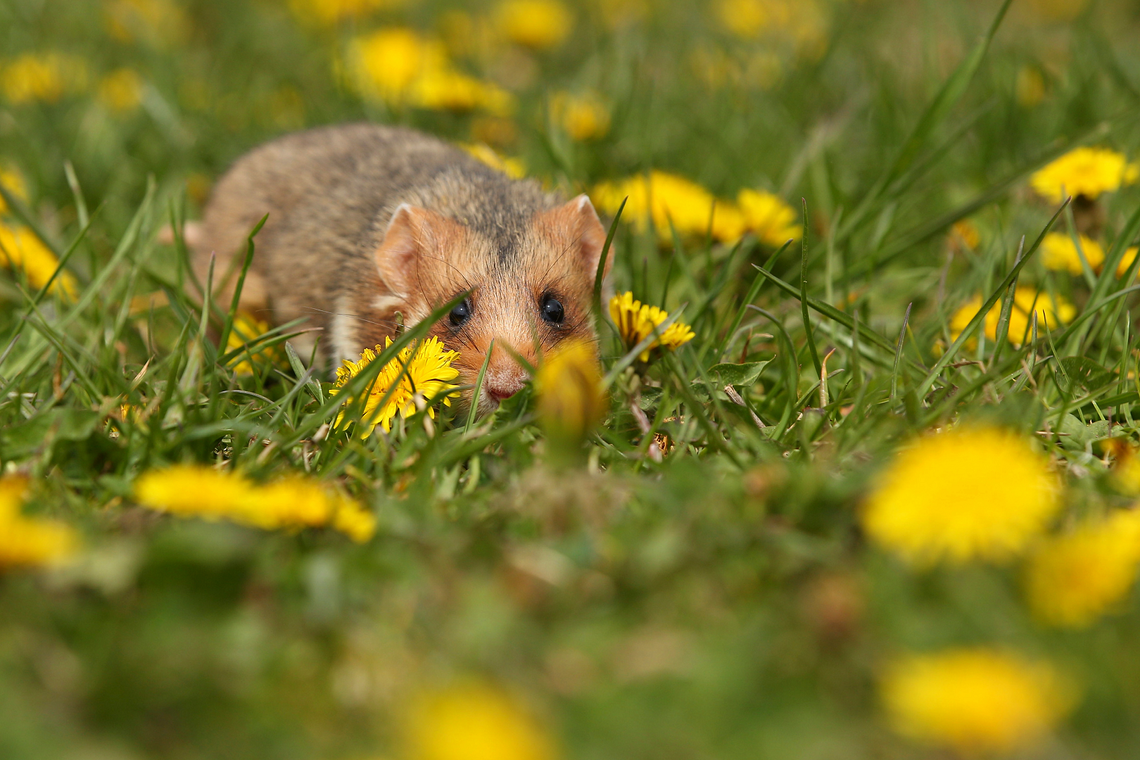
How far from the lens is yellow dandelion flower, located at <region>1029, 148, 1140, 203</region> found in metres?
4.02

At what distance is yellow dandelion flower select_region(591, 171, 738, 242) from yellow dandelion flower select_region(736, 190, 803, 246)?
15 centimetres

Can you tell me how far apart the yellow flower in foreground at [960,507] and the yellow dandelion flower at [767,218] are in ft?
8.00

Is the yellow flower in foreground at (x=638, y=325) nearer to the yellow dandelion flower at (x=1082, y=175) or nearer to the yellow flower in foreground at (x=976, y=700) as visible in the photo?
the yellow flower in foreground at (x=976, y=700)

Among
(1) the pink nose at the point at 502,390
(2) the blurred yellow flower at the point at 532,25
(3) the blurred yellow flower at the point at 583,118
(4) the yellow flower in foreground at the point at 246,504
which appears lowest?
(4) the yellow flower in foreground at the point at 246,504

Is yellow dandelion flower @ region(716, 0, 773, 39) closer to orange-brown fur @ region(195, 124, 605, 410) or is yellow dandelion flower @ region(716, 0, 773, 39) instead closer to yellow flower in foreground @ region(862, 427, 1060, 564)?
orange-brown fur @ region(195, 124, 605, 410)

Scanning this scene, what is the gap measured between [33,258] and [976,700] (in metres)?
4.37

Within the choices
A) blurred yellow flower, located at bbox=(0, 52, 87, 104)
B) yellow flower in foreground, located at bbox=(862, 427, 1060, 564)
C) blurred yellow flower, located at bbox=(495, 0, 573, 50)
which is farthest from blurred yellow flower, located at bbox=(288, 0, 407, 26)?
yellow flower in foreground, located at bbox=(862, 427, 1060, 564)

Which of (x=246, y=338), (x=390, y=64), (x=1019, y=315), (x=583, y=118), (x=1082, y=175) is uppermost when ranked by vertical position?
(x=390, y=64)

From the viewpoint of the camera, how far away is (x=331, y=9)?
26.5 feet

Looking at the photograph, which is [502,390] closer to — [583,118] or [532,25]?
[583,118]

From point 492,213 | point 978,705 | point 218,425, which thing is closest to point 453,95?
point 492,213

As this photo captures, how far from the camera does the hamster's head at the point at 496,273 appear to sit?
3.71 m

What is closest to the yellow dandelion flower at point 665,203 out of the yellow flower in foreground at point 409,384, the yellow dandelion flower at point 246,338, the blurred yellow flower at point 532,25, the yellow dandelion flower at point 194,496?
the yellow flower in foreground at point 409,384

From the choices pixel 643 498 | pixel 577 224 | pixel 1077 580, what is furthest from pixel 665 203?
pixel 1077 580
